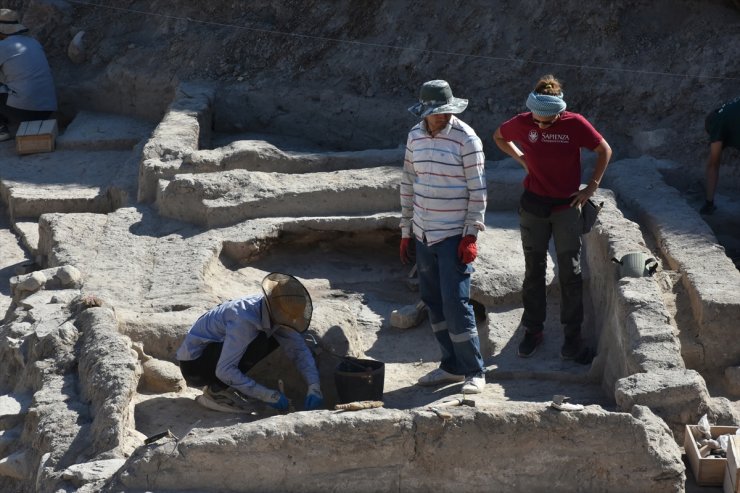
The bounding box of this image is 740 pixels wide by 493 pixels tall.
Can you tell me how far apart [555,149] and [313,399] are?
1.87 metres

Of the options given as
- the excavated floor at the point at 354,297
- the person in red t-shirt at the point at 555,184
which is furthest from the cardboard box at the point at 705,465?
the person in red t-shirt at the point at 555,184

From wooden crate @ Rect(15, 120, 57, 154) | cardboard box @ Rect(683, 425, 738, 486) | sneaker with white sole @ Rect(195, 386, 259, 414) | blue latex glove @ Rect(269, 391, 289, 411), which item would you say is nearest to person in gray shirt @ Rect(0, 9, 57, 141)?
wooden crate @ Rect(15, 120, 57, 154)

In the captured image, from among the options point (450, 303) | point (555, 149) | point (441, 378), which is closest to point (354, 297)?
point (441, 378)

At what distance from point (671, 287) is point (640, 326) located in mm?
994

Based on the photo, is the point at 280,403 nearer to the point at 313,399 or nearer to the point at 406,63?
the point at 313,399

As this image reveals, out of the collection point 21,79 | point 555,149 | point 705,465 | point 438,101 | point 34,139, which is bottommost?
point 34,139

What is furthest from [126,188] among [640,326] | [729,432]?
[729,432]

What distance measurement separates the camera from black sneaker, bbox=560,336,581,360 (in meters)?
7.09

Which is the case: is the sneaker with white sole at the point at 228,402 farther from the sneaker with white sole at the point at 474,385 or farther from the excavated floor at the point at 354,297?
the sneaker with white sole at the point at 474,385

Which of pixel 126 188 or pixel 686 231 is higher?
pixel 686 231

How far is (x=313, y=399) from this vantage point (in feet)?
21.0

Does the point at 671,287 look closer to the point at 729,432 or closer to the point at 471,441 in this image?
the point at 729,432

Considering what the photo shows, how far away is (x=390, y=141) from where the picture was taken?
435 inches

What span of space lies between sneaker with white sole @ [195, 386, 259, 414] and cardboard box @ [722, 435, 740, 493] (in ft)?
7.82
